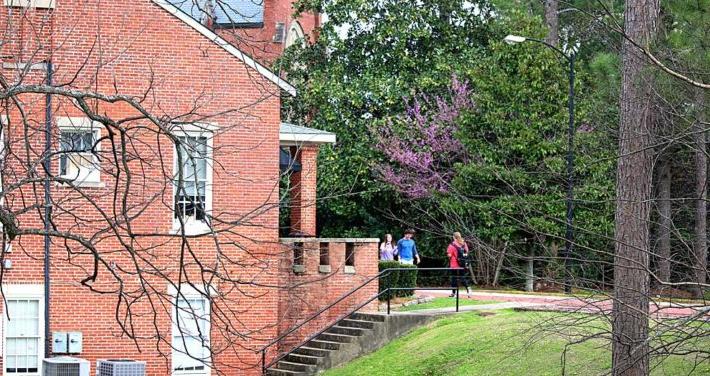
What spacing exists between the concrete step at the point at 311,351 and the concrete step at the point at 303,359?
14cm

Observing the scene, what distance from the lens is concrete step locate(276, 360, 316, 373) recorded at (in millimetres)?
29656

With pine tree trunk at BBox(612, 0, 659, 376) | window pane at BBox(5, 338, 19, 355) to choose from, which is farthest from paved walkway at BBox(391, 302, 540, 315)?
pine tree trunk at BBox(612, 0, 659, 376)

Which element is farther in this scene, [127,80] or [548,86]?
[548,86]

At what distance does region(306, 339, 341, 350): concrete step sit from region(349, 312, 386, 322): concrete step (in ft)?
3.45

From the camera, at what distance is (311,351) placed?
30.4m

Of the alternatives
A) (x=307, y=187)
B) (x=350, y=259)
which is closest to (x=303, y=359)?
(x=350, y=259)

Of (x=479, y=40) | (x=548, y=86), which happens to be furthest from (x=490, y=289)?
(x=479, y=40)

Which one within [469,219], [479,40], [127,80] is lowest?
[469,219]

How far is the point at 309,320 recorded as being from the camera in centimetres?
3009

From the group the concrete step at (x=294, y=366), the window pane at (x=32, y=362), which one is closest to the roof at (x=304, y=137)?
the concrete step at (x=294, y=366)

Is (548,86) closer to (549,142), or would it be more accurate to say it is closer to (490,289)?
(549,142)

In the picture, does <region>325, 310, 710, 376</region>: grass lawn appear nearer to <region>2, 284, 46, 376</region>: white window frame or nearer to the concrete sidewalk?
Result: the concrete sidewalk

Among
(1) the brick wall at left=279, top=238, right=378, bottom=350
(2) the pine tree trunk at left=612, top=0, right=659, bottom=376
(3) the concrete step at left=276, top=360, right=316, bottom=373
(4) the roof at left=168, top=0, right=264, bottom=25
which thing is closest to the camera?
(4) the roof at left=168, top=0, right=264, bottom=25

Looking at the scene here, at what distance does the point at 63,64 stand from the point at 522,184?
15.4 m
